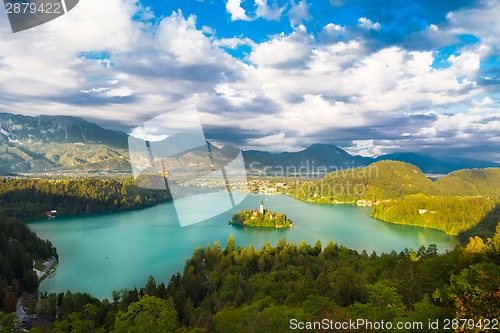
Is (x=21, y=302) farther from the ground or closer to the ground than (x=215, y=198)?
closer to the ground

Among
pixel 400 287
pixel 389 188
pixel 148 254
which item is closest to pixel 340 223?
pixel 148 254

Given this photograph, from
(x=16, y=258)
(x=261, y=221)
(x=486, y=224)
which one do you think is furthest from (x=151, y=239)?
(x=486, y=224)

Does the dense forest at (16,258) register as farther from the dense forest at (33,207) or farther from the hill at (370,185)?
the hill at (370,185)

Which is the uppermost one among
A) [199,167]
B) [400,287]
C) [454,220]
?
[199,167]

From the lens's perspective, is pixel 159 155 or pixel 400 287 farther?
pixel 400 287

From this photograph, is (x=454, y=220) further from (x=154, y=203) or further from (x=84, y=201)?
(x=84, y=201)

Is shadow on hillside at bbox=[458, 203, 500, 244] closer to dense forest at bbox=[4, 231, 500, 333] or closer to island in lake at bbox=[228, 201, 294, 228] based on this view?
dense forest at bbox=[4, 231, 500, 333]

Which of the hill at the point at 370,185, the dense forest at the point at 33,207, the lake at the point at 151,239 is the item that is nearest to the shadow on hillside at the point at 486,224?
the lake at the point at 151,239

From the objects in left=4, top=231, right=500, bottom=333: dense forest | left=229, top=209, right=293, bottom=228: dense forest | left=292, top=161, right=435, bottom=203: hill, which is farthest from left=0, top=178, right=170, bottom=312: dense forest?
left=292, top=161, right=435, bottom=203: hill
